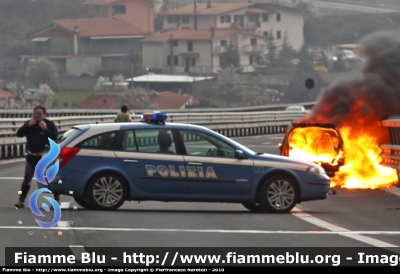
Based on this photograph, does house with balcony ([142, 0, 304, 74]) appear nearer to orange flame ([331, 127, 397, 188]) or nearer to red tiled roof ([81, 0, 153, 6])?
red tiled roof ([81, 0, 153, 6])

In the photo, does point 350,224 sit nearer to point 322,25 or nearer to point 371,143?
point 371,143

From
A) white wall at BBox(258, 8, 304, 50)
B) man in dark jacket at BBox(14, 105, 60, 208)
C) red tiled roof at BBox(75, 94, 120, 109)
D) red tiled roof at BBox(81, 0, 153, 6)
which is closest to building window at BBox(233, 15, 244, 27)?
white wall at BBox(258, 8, 304, 50)

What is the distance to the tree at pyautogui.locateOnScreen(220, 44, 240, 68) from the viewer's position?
119 meters

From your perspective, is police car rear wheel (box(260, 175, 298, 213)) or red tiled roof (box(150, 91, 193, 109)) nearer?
police car rear wheel (box(260, 175, 298, 213))

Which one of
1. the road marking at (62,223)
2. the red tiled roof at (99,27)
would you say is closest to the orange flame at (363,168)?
the road marking at (62,223)

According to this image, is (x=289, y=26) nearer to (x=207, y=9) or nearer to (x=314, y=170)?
(x=207, y=9)

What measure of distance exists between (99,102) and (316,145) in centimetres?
7236

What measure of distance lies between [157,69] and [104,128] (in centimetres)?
10277

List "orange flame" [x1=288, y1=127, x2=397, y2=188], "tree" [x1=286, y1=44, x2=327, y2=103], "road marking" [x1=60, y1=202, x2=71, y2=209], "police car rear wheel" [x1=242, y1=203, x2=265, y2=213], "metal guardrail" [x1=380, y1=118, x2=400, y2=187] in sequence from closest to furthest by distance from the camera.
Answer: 1. "road marking" [x1=60, y1=202, x2=71, y2=209]
2. "police car rear wheel" [x1=242, y1=203, x2=265, y2=213]
3. "orange flame" [x1=288, y1=127, x2=397, y2=188]
4. "metal guardrail" [x1=380, y1=118, x2=400, y2=187]
5. "tree" [x1=286, y1=44, x2=327, y2=103]

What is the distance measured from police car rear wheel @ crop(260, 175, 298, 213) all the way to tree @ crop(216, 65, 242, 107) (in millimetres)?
81885

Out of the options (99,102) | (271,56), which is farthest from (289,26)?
(99,102)

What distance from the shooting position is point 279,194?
15.5 meters

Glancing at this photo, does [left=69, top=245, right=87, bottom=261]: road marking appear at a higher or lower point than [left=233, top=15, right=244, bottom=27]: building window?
lower

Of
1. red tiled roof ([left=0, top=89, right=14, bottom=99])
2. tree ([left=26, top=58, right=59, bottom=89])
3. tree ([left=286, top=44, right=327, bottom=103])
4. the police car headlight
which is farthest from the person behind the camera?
tree ([left=26, top=58, right=59, bottom=89])
